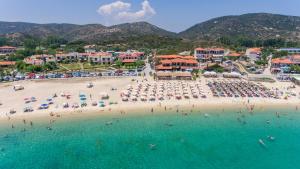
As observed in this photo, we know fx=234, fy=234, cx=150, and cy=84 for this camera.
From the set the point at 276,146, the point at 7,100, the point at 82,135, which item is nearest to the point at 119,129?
the point at 82,135

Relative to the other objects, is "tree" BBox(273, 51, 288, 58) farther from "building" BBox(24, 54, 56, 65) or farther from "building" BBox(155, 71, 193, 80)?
"building" BBox(24, 54, 56, 65)

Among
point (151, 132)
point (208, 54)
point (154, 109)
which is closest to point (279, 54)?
point (208, 54)

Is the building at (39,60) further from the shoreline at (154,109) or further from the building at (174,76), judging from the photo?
the shoreline at (154,109)

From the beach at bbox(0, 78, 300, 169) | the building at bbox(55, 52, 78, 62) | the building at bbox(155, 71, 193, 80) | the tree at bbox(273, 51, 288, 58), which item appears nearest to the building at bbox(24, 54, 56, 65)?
the building at bbox(55, 52, 78, 62)

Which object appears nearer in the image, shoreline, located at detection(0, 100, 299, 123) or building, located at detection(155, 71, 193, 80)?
shoreline, located at detection(0, 100, 299, 123)

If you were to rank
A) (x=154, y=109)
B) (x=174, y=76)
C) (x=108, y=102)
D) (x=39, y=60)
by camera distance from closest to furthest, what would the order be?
(x=154, y=109) < (x=108, y=102) < (x=174, y=76) < (x=39, y=60)

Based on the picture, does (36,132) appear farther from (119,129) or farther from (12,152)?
(119,129)

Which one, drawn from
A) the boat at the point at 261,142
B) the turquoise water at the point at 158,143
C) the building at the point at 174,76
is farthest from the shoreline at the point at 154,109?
the building at the point at 174,76

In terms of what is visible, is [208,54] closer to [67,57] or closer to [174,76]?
[174,76]
